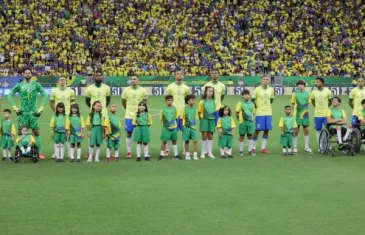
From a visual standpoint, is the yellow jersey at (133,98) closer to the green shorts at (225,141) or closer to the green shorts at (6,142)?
the green shorts at (225,141)

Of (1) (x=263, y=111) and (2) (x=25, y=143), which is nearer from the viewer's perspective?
(2) (x=25, y=143)

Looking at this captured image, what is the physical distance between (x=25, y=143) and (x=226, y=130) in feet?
15.8

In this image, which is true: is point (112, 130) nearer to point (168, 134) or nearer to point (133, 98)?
point (133, 98)

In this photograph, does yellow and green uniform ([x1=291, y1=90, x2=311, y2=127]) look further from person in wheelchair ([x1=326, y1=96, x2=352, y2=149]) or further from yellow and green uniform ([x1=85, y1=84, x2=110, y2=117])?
yellow and green uniform ([x1=85, y1=84, x2=110, y2=117])

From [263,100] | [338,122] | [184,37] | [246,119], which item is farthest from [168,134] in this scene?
[184,37]

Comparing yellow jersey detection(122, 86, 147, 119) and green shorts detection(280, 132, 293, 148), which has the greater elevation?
yellow jersey detection(122, 86, 147, 119)

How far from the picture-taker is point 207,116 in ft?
54.5

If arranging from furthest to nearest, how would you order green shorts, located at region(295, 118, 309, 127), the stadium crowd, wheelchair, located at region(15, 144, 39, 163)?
1. the stadium crowd
2. green shorts, located at region(295, 118, 309, 127)
3. wheelchair, located at region(15, 144, 39, 163)

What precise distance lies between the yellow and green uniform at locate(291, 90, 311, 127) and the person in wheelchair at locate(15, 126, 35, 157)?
6.88m

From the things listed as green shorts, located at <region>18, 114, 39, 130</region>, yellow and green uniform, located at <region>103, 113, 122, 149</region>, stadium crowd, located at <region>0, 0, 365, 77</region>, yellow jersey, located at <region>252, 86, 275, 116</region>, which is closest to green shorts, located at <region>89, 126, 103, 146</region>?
yellow and green uniform, located at <region>103, 113, 122, 149</region>

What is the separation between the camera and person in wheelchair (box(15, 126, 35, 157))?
1559cm

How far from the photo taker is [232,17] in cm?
4847

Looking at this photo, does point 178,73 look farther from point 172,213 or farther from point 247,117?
point 172,213

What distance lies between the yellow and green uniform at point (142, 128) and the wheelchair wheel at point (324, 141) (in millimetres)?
4477
